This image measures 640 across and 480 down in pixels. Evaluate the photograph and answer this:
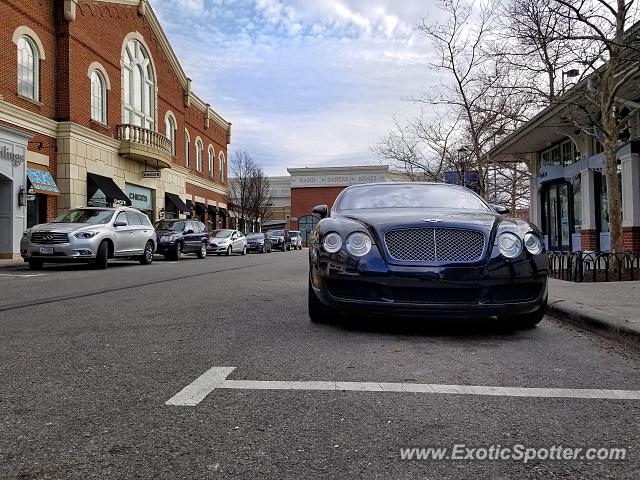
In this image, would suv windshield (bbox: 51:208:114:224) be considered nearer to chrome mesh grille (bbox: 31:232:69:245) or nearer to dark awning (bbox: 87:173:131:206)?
chrome mesh grille (bbox: 31:232:69:245)

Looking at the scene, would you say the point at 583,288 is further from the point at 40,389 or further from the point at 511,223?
the point at 40,389

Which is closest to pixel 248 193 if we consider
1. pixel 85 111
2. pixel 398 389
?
pixel 85 111

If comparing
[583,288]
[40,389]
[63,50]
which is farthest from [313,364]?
[63,50]

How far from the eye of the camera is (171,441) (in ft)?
7.65

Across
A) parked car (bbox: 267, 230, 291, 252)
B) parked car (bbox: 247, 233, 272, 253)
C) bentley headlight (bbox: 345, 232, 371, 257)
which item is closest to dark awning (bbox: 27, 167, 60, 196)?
parked car (bbox: 247, 233, 272, 253)

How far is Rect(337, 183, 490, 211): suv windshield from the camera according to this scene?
586cm

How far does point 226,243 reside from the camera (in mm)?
27312

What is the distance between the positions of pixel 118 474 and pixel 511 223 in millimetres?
3903

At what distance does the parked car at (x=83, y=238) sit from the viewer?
41.6 ft

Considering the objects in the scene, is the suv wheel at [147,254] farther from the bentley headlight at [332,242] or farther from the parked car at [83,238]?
the bentley headlight at [332,242]

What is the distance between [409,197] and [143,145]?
21934 millimetres

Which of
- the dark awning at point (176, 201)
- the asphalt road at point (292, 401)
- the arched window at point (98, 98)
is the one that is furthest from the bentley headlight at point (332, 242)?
the dark awning at point (176, 201)

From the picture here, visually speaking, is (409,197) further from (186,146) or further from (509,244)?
(186,146)

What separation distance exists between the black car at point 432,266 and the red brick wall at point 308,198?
54598mm
